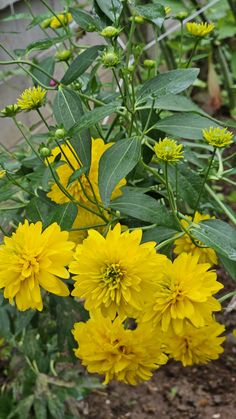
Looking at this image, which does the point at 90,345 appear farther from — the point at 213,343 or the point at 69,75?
the point at 69,75

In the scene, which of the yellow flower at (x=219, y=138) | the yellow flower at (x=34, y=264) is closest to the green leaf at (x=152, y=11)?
the yellow flower at (x=219, y=138)

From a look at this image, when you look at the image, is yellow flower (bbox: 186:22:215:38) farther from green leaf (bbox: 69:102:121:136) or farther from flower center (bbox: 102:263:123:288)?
flower center (bbox: 102:263:123:288)

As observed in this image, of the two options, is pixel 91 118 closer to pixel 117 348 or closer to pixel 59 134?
pixel 59 134

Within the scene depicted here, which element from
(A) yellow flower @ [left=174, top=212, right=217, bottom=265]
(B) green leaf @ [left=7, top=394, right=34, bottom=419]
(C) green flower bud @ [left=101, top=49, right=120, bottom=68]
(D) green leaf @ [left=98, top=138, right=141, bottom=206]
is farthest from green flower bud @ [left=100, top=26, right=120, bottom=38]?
(B) green leaf @ [left=7, top=394, right=34, bottom=419]

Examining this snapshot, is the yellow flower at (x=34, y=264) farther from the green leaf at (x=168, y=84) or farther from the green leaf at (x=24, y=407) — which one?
the green leaf at (x=24, y=407)

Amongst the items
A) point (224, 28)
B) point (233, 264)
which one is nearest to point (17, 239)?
point (233, 264)
